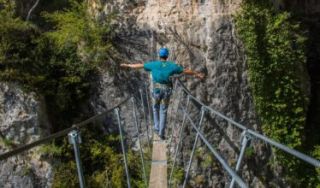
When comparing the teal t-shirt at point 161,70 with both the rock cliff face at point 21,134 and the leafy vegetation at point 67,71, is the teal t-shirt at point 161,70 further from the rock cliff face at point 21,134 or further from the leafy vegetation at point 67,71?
the rock cliff face at point 21,134

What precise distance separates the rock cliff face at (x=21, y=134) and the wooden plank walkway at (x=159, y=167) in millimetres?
3678

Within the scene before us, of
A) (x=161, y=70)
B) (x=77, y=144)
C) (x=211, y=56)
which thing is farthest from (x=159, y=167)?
(x=211, y=56)

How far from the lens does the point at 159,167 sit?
259 inches

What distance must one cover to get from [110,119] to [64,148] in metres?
1.34

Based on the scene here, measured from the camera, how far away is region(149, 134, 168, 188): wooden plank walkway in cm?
602

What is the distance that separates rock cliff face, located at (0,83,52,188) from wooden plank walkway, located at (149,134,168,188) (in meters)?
3.68

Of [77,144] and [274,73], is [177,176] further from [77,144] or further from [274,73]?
[77,144]

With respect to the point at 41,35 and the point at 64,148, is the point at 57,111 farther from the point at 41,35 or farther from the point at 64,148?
the point at 41,35

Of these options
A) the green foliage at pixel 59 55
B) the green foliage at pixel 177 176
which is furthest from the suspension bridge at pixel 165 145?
the green foliage at pixel 59 55

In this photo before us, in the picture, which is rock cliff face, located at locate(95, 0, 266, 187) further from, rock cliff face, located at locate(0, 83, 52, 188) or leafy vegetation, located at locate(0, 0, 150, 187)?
rock cliff face, located at locate(0, 83, 52, 188)

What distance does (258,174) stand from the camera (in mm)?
10984

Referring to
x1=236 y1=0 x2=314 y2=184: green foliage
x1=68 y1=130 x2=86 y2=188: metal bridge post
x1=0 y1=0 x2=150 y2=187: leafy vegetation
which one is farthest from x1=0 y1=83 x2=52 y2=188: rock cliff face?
x1=68 y1=130 x2=86 y2=188: metal bridge post

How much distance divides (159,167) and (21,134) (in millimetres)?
5011

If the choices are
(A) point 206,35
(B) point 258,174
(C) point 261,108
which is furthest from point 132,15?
(B) point 258,174
